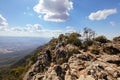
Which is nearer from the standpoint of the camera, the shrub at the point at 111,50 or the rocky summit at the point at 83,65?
the rocky summit at the point at 83,65

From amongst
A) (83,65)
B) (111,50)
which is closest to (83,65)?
(83,65)

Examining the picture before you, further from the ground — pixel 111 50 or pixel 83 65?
pixel 111 50

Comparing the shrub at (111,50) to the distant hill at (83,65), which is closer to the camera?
the distant hill at (83,65)

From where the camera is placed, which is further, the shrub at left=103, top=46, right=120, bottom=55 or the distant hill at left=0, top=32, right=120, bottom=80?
the shrub at left=103, top=46, right=120, bottom=55

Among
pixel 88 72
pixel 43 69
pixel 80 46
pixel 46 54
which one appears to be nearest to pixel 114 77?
pixel 88 72

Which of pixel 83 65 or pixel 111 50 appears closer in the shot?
pixel 83 65

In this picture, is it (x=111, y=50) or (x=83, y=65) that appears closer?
(x=83, y=65)

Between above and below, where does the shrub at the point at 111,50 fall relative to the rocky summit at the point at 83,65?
above

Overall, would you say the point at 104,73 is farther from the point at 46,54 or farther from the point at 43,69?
the point at 46,54

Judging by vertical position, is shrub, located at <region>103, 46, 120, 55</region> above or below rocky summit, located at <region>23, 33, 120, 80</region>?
above

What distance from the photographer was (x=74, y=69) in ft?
202

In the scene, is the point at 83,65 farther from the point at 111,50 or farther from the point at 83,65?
the point at 111,50

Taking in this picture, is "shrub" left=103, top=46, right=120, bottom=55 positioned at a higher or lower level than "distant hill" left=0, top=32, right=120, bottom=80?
higher

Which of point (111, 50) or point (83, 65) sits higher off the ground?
point (111, 50)
